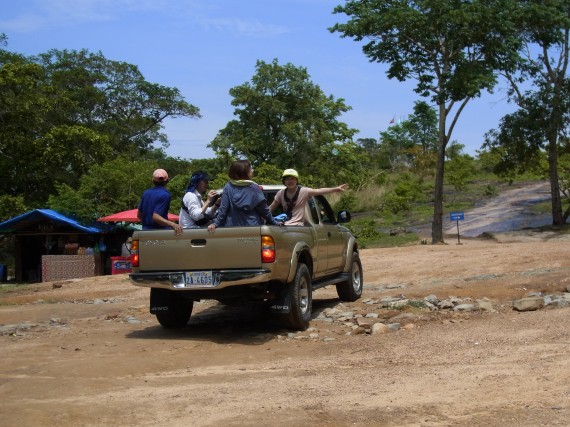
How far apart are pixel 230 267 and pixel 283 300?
791 mm

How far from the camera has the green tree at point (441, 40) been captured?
2278cm

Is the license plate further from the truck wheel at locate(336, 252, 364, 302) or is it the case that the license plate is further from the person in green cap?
the truck wheel at locate(336, 252, 364, 302)

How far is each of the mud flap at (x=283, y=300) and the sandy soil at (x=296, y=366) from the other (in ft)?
1.17

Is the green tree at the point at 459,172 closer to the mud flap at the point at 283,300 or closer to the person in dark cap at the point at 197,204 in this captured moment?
the person in dark cap at the point at 197,204

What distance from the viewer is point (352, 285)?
10.5 m

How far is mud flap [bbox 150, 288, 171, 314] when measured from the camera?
8547 millimetres

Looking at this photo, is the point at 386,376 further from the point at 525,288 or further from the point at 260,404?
the point at 525,288

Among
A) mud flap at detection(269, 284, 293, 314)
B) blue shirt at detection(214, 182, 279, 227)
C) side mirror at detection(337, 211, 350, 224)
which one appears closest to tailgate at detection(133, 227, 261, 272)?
blue shirt at detection(214, 182, 279, 227)

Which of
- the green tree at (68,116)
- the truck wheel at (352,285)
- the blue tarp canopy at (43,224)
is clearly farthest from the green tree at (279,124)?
the truck wheel at (352,285)

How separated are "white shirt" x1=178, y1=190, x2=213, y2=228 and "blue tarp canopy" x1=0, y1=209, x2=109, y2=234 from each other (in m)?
12.4

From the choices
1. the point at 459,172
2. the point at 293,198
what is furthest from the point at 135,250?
the point at 459,172

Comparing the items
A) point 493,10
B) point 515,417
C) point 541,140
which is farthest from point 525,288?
point 541,140

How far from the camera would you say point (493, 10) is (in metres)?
22.7

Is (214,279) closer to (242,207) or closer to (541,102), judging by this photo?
(242,207)
